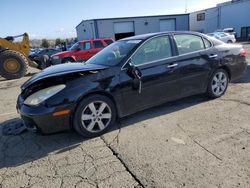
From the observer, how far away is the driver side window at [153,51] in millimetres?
4246

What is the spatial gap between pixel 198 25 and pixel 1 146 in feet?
165

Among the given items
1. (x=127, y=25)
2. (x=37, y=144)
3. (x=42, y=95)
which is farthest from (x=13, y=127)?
(x=127, y=25)

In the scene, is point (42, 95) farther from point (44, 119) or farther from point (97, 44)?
point (97, 44)

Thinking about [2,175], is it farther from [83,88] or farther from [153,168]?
[153,168]

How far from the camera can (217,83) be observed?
5.25 metres

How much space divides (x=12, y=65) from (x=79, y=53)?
3.56 metres

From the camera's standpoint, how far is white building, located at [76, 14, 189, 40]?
35406 mm

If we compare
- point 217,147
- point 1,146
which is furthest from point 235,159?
point 1,146

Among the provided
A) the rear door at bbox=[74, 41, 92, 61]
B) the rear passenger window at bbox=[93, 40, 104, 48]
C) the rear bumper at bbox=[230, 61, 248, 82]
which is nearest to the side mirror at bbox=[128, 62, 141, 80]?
the rear bumper at bbox=[230, 61, 248, 82]

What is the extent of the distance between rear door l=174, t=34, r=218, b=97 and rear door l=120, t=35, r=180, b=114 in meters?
0.19

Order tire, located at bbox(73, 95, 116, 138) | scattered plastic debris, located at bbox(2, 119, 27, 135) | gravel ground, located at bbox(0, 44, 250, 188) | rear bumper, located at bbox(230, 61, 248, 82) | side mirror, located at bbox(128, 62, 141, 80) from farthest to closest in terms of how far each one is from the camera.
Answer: rear bumper, located at bbox(230, 61, 248, 82), scattered plastic debris, located at bbox(2, 119, 27, 135), side mirror, located at bbox(128, 62, 141, 80), tire, located at bbox(73, 95, 116, 138), gravel ground, located at bbox(0, 44, 250, 188)

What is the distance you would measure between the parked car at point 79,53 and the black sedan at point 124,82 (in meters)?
8.89

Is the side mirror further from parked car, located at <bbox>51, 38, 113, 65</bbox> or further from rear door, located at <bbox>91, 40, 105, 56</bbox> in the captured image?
rear door, located at <bbox>91, 40, 105, 56</bbox>

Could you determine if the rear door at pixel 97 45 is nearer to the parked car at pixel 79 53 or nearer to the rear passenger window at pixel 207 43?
the parked car at pixel 79 53
